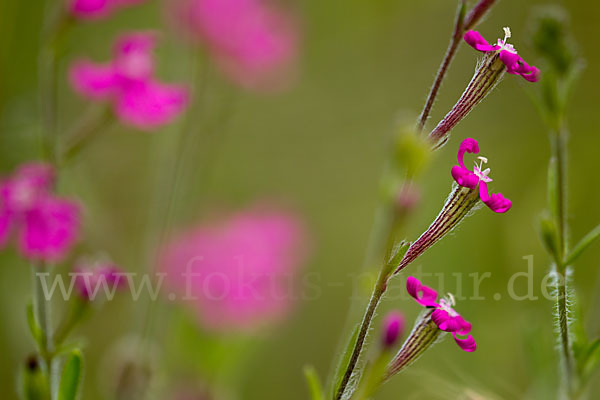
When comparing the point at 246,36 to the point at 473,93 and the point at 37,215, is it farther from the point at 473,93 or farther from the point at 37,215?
the point at 473,93

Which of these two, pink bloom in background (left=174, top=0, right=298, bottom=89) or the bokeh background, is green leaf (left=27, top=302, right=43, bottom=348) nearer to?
the bokeh background

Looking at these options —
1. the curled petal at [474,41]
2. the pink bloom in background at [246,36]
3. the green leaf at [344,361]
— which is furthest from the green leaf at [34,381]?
the pink bloom in background at [246,36]

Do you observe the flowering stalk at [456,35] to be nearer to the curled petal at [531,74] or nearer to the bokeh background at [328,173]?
the curled petal at [531,74]

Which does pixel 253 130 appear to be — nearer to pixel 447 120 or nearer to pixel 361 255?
pixel 361 255

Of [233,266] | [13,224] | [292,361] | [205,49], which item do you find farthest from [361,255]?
[13,224]

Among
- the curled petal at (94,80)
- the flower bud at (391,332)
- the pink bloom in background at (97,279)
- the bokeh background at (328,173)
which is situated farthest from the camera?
the bokeh background at (328,173)

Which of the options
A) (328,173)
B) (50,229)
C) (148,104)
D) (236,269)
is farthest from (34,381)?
(328,173)
